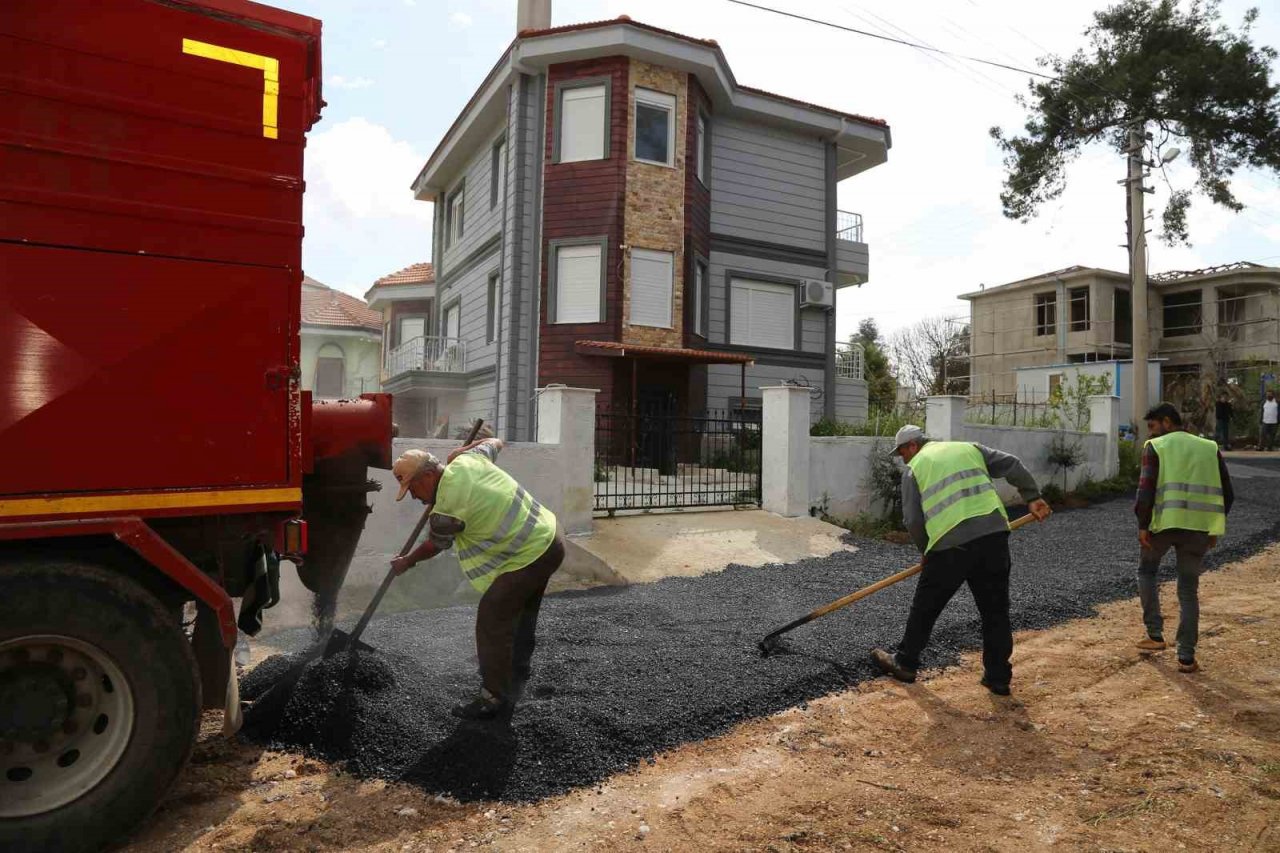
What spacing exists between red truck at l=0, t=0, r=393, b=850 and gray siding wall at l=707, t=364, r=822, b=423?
41.3ft

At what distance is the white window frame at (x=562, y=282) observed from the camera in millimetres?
14539

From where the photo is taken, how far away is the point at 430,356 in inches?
763

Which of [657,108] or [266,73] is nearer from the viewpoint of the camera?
[266,73]

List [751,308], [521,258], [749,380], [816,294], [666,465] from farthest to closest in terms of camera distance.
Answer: [816,294] < [751,308] < [749,380] < [521,258] < [666,465]

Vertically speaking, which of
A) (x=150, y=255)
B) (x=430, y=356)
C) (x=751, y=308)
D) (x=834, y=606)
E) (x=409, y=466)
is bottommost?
(x=834, y=606)

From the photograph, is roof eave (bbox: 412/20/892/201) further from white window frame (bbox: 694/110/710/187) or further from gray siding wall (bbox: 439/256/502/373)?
gray siding wall (bbox: 439/256/502/373)

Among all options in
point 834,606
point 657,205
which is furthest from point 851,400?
point 834,606

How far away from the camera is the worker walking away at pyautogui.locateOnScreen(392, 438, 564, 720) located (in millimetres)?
4066

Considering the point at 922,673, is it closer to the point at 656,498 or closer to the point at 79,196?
the point at 79,196

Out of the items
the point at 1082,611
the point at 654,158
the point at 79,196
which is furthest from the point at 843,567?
the point at 654,158

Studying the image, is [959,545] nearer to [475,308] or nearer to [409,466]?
[409,466]

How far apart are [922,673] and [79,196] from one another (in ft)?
16.4

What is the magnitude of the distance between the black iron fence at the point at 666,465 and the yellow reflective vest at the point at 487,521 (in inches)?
205

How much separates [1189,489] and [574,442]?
549cm
